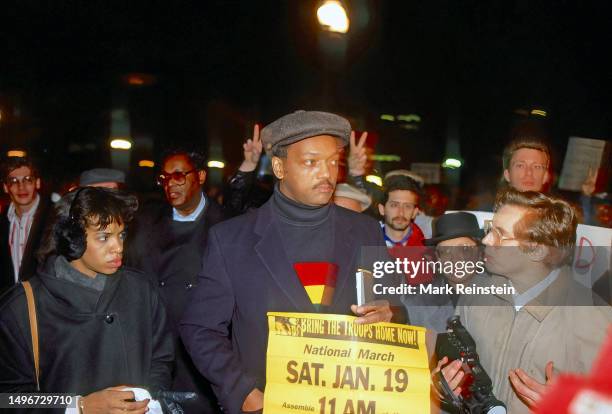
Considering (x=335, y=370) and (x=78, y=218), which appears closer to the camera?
(x=335, y=370)

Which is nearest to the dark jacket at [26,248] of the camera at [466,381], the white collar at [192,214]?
the white collar at [192,214]

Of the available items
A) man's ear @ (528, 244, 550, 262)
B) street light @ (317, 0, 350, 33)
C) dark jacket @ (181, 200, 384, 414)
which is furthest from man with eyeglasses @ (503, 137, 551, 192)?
street light @ (317, 0, 350, 33)

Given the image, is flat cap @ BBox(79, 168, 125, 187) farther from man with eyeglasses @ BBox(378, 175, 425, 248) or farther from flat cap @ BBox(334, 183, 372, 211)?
man with eyeglasses @ BBox(378, 175, 425, 248)

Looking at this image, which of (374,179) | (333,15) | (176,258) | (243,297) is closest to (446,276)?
(243,297)

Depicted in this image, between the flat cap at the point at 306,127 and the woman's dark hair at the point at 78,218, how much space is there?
0.98 metres

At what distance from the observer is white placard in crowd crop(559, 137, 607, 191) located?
411 cm

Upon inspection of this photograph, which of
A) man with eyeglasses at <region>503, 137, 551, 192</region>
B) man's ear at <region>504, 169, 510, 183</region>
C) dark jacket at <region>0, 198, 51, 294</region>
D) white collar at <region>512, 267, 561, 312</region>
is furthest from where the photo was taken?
dark jacket at <region>0, 198, 51, 294</region>

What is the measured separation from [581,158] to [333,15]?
4.42 metres

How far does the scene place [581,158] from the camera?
4.17m

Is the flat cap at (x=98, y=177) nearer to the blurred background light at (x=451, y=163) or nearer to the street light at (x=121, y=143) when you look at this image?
the street light at (x=121, y=143)

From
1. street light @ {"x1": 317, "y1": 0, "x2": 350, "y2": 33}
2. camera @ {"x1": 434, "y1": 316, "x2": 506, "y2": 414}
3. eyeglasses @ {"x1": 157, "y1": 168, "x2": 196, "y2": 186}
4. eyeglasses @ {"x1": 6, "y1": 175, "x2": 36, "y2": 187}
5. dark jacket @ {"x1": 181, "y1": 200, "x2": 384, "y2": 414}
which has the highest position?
street light @ {"x1": 317, "y1": 0, "x2": 350, "y2": 33}

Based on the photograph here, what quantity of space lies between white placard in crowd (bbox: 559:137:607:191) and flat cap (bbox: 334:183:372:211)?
1469mm

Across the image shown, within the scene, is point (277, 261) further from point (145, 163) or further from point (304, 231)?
point (145, 163)

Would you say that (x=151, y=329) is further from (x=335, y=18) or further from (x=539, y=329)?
(x=335, y=18)
